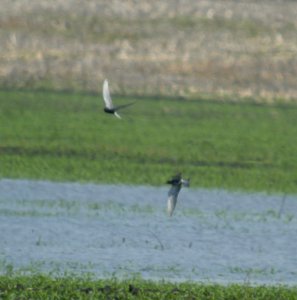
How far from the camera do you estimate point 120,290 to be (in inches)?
441

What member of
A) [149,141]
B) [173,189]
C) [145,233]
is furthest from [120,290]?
[149,141]

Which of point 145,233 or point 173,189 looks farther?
point 145,233

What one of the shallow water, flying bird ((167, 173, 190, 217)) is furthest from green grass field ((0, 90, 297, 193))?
flying bird ((167, 173, 190, 217))

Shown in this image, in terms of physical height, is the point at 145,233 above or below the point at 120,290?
above

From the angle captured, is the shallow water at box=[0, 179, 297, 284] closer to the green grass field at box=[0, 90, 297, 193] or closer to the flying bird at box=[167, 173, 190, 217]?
the flying bird at box=[167, 173, 190, 217]

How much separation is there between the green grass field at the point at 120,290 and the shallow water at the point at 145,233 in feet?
2.02

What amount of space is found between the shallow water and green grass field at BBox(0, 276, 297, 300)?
2.02ft

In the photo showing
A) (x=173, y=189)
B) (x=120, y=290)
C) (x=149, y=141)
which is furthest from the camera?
(x=149, y=141)

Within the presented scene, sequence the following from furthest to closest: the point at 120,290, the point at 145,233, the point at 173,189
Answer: the point at 145,233 < the point at 173,189 < the point at 120,290

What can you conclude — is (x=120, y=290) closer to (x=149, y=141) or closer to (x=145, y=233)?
(x=145, y=233)

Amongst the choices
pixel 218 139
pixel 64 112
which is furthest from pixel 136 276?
pixel 64 112

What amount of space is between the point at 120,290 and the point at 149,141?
9637 millimetres

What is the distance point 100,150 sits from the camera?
64.8ft

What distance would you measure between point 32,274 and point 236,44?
61.3 ft
